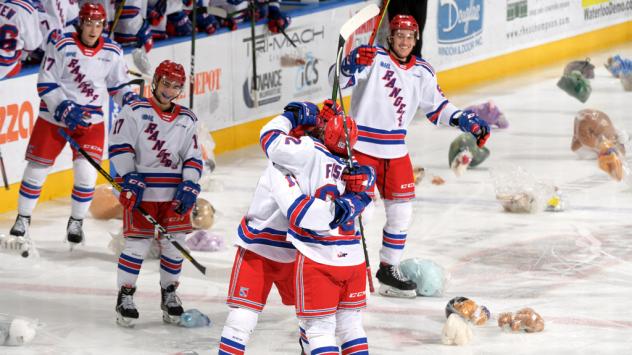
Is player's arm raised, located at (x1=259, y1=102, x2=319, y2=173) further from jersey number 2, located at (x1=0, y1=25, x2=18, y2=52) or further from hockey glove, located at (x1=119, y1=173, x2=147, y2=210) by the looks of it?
jersey number 2, located at (x1=0, y1=25, x2=18, y2=52)

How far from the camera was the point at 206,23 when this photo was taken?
9812mm

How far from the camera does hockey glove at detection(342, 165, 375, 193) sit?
4.68 m

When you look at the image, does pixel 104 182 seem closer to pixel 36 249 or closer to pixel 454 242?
pixel 36 249

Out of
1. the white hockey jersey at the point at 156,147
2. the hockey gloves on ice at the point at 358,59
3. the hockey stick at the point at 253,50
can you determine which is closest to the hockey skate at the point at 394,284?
the hockey gloves on ice at the point at 358,59

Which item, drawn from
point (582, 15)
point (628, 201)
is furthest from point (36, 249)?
point (582, 15)

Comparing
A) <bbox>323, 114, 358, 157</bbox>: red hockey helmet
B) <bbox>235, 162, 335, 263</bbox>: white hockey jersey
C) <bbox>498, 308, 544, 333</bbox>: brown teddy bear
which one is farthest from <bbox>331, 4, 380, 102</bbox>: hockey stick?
<bbox>498, 308, 544, 333</bbox>: brown teddy bear

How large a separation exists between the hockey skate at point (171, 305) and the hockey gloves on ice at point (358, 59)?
1.31 meters

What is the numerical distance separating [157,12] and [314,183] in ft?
17.3

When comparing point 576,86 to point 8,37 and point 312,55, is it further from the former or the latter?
point 8,37

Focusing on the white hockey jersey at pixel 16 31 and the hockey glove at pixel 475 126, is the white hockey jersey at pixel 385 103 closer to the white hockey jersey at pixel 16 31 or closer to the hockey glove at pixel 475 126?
the hockey glove at pixel 475 126

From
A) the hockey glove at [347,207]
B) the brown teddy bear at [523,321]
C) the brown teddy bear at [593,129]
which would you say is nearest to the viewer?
the hockey glove at [347,207]

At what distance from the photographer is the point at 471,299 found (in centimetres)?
661

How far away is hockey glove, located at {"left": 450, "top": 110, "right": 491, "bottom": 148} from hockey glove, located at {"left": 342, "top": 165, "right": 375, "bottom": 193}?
1684 mm

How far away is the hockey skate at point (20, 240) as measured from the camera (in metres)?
7.35
